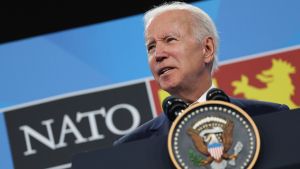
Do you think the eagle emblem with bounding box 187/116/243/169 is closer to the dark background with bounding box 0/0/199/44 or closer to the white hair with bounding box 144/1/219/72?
the white hair with bounding box 144/1/219/72

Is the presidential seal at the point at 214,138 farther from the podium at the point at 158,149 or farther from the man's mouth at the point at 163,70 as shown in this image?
the man's mouth at the point at 163,70

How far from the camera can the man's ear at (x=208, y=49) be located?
143 centimetres

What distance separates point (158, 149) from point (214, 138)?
0.09m

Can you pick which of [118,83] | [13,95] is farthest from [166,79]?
[13,95]

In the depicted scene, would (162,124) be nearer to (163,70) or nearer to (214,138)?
(163,70)

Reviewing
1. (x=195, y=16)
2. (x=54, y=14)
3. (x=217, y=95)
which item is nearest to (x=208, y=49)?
(x=195, y=16)

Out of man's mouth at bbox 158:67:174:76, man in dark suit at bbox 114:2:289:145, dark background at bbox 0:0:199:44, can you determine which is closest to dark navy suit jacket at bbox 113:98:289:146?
man in dark suit at bbox 114:2:289:145

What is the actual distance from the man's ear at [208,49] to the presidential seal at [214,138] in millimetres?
383

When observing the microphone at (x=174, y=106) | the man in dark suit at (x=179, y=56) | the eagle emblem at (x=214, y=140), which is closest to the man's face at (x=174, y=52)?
the man in dark suit at (x=179, y=56)

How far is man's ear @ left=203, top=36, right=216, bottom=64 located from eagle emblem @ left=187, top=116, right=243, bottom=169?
0.39 m

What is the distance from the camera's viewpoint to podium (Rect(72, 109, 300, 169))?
1.05 m

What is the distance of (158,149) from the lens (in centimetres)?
107

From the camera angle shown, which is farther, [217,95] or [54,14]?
[54,14]

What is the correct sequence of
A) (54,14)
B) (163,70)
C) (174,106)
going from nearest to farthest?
(174,106)
(163,70)
(54,14)
